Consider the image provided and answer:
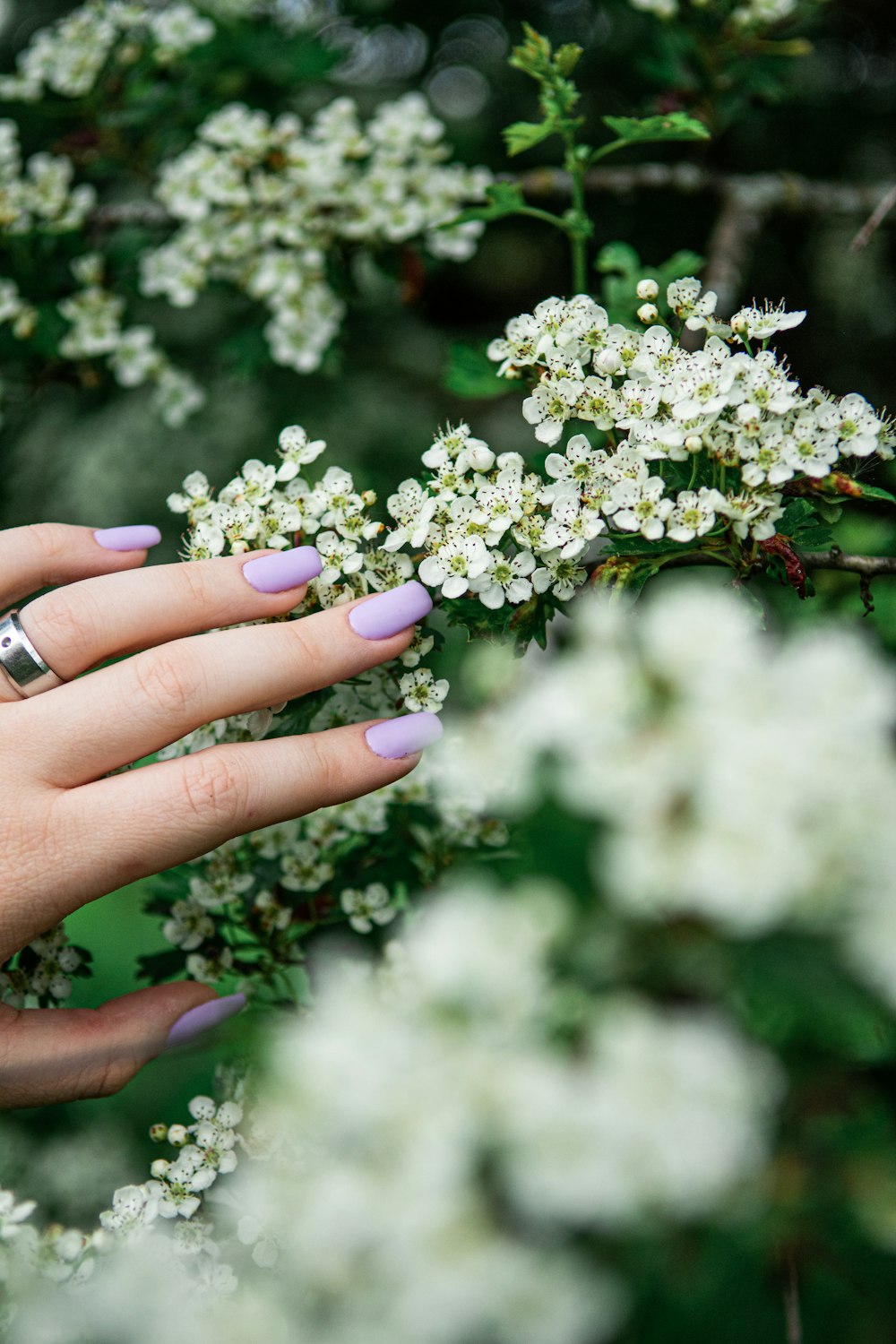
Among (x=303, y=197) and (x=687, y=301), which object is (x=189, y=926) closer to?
(x=687, y=301)

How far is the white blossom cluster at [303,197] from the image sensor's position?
7.84 feet

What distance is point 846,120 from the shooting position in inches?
140

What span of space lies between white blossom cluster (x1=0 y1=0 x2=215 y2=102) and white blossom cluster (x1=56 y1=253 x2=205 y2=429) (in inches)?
18.6

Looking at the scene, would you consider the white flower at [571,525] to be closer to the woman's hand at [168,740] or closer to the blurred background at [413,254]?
the woman's hand at [168,740]

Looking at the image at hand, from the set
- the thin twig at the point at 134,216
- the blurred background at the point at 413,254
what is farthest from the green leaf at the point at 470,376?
the thin twig at the point at 134,216

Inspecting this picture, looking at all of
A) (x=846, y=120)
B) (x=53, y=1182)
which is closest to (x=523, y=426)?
(x=846, y=120)

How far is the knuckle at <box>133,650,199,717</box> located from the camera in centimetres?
134

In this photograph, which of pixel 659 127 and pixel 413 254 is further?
pixel 413 254

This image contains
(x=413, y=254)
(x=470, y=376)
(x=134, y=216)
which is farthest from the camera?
(x=134, y=216)

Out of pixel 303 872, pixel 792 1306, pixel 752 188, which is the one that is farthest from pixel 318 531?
pixel 752 188

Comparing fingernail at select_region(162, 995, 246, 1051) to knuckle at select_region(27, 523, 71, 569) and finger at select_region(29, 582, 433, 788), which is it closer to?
finger at select_region(29, 582, 433, 788)

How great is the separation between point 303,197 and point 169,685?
5.26ft

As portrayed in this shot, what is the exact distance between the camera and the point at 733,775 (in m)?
0.60

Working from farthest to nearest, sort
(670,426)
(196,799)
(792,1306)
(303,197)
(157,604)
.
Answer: (303,197) → (157,604) → (196,799) → (670,426) → (792,1306)
